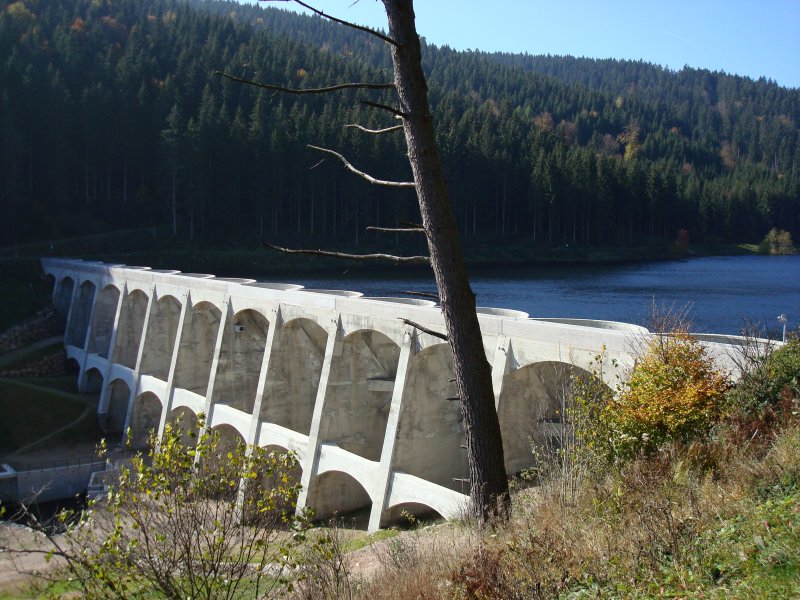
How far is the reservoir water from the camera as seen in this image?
43.0m

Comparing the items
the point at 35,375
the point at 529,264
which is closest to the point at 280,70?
the point at 529,264

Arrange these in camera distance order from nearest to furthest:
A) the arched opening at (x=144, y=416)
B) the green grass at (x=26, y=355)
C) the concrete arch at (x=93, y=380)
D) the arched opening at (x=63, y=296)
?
1. the arched opening at (x=144, y=416)
2. the concrete arch at (x=93, y=380)
3. the green grass at (x=26, y=355)
4. the arched opening at (x=63, y=296)

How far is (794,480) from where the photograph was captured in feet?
26.5

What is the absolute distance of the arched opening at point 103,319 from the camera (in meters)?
44.3

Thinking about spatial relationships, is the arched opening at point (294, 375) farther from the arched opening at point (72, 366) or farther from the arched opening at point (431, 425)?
the arched opening at point (72, 366)

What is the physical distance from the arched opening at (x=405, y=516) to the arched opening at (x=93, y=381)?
27.7m

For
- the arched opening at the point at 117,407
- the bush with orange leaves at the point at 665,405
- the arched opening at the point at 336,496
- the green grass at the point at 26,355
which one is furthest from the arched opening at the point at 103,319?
the bush with orange leaves at the point at 665,405

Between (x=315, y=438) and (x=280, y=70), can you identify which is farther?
(x=280, y=70)

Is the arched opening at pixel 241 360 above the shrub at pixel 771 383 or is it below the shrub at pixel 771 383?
below

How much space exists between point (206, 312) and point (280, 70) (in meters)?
79.9

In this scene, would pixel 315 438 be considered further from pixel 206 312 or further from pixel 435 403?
pixel 206 312

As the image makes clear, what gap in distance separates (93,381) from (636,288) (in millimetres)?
39880

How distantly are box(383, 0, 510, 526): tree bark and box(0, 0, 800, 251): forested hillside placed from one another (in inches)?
2666

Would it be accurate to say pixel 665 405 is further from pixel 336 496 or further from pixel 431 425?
pixel 336 496
